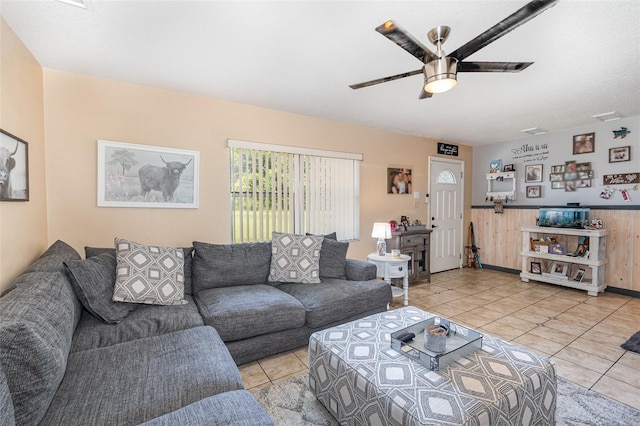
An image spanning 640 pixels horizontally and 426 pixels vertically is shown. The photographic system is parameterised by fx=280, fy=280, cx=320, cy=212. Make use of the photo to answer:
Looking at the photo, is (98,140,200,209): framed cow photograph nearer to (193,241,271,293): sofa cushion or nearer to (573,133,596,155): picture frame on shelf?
(193,241,271,293): sofa cushion

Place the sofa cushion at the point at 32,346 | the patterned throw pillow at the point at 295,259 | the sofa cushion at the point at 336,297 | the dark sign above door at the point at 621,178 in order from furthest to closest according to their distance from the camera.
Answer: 1. the dark sign above door at the point at 621,178
2. the patterned throw pillow at the point at 295,259
3. the sofa cushion at the point at 336,297
4. the sofa cushion at the point at 32,346

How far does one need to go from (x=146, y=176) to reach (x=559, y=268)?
228 inches

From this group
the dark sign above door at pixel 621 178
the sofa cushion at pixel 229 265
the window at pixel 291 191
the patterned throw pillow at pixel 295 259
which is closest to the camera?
the sofa cushion at pixel 229 265

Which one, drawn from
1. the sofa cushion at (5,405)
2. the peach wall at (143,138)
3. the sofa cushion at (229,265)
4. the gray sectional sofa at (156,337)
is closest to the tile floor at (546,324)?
the gray sectional sofa at (156,337)

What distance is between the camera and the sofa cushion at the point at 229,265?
257 centimetres

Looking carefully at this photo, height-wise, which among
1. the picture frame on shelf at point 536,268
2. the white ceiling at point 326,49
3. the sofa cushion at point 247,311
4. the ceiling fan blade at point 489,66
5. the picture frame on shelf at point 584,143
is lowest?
the picture frame on shelf at point 536,268

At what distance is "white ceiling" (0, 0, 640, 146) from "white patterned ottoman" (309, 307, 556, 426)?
198 cm

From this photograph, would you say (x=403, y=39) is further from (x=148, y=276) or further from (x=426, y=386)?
(x=148, y=276)

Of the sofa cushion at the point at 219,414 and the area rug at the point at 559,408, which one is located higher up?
the sofa cushion at the point at 219,414

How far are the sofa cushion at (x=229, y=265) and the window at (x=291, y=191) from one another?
21.4 inches

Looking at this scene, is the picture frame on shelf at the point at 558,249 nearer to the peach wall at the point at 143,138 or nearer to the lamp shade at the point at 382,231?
the lamp shade at the point at 382,231

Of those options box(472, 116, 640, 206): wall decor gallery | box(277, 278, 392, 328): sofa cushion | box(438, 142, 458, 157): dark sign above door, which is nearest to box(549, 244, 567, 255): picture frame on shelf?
box(472, 116, 640, 206): wall decor gallery

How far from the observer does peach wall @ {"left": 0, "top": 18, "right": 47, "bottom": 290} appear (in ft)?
→ 5.70

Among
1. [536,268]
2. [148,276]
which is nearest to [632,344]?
[536,268]
